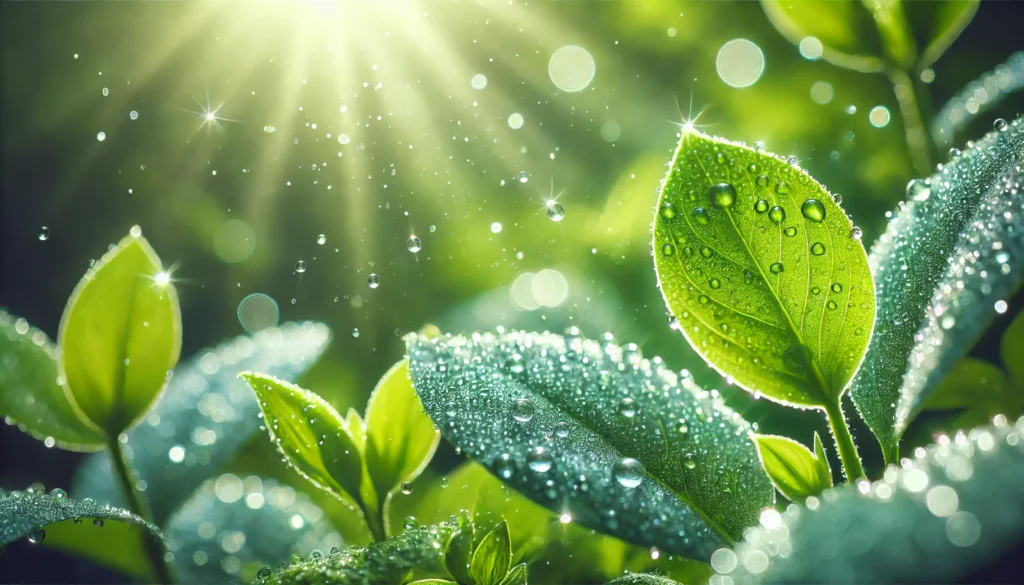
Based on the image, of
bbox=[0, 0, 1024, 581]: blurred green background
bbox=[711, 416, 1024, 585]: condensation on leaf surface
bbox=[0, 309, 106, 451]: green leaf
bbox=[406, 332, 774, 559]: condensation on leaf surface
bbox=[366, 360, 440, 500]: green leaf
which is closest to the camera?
bbox=[711, 416, 1024, 585]: condensation on leaf surface

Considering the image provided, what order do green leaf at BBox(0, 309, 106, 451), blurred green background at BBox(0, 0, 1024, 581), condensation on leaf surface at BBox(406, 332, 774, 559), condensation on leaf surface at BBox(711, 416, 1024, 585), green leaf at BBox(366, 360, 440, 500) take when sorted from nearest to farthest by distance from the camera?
1. condensation on leaf surface at BBox(711, 416, 1024, 585)
2. condensation on leaf surface at BBox(406, 332, 774, 559)
3. green leaf at BBox(366, 360, 440, 500)
4. green leaf at BBox(0, 309, 106, 451)
5. blurred green background at BBox(0, 0, 1024, 581)

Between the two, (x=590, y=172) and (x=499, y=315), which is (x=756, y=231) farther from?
(x=590, y=172)

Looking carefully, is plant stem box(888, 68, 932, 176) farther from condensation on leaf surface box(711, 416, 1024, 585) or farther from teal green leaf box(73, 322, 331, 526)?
teal green leaf box(73, 322, 331, 526)

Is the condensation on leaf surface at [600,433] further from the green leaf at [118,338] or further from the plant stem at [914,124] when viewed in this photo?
the plant stem at [914,124]

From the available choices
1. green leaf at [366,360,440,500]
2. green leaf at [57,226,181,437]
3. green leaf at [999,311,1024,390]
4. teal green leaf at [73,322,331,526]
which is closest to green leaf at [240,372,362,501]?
green leaf at [366,360,440,500]

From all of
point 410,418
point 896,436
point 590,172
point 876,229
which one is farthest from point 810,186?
point 590,172

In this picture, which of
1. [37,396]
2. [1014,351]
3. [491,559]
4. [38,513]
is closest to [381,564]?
[491,559]
